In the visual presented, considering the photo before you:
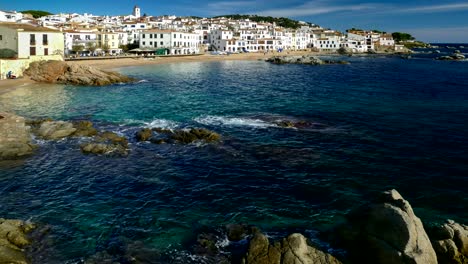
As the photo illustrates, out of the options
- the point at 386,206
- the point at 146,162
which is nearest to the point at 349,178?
the point at 386,206

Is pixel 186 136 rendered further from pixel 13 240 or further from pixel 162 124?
pixel 13 240

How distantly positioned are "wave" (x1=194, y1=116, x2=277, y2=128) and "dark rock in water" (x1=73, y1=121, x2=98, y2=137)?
1091 centimetres

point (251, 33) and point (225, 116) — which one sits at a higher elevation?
point (251, 33)

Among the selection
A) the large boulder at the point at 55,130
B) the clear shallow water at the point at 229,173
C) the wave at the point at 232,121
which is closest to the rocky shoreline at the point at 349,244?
the clear shallow water at the point at 229,173

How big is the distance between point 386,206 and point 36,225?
53.8 feet

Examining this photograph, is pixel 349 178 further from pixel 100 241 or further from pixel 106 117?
pixel 106 117

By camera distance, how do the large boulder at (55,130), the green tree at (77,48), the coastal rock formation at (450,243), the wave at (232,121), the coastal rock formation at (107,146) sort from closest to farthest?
the coastal rock formation at (450,243) < the coastal rock formation at (107,146) < the large boulder at (55,130) < the wave at (232,121) < the green tree at (77,48)

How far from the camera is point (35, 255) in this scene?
54.4ft

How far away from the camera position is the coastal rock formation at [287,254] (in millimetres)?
15070

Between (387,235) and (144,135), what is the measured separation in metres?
23.7

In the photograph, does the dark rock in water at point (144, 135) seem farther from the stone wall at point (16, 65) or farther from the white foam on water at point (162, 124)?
the stone wall at point (16, 65)

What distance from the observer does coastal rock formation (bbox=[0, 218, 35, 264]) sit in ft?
51.7

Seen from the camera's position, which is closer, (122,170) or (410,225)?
(410,225)

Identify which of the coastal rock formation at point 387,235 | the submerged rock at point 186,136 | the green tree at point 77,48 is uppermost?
the green tree at point 77,48
